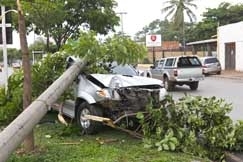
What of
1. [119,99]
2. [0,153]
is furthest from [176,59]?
[0,153]

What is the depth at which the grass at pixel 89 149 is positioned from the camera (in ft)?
22.8

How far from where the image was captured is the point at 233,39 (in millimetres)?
43312

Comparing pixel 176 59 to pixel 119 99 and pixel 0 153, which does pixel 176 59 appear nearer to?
pixel 119 99

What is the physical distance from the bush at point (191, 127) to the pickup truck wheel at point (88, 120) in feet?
3.62

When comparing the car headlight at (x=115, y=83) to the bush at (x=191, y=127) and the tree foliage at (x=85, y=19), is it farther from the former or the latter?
the tree foliage at (x=85, y=19)

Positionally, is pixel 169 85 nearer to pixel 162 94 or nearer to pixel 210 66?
pixel 162 94

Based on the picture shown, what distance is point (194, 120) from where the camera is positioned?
7898mm

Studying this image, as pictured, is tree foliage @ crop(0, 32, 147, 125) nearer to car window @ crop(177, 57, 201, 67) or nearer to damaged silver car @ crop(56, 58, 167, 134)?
damaged silver car @ crop(56, 58, 167, 134)

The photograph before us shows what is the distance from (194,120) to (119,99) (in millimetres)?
1635

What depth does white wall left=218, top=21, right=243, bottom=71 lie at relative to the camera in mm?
41475

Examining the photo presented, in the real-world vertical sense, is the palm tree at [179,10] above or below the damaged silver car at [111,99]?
above

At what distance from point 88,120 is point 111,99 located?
2.29 ft

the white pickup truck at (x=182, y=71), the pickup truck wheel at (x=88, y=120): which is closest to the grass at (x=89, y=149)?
the pickup truck wheel at (x=88, y=120)

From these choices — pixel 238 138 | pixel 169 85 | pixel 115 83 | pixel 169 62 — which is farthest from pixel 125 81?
pixel 169 62
